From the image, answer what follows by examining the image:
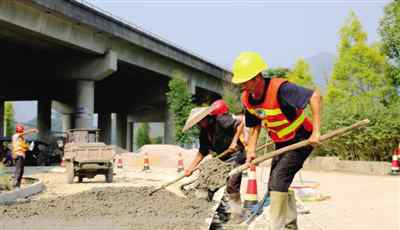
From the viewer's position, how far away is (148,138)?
9412 cm

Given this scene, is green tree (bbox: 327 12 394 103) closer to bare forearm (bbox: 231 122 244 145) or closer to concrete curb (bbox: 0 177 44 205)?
concrete curb (bbox: 0 177 44 205)

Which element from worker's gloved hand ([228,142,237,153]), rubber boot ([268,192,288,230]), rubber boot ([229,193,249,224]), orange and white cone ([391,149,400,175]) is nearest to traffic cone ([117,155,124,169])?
orange and white cone ([391,149,400,175])

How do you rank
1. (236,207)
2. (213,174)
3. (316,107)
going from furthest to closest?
(213,174) → (236,207) → (316,107)

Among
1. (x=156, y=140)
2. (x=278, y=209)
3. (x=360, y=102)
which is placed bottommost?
(x=278, y=209)

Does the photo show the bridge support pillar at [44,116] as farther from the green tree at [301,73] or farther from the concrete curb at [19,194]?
the concrete curb at [19,194]

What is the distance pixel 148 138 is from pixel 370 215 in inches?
3375

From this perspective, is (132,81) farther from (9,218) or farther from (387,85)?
(9,218)

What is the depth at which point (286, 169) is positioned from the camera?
5.63 metres

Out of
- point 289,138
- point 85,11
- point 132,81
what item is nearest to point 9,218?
point 289,138

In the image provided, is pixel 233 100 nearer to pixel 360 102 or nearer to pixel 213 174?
pixel 360 102

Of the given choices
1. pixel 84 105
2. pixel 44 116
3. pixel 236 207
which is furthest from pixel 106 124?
pixel 236 207

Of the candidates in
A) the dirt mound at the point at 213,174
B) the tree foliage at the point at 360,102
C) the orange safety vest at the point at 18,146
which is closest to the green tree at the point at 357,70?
the tree foliage at the point at 360,102

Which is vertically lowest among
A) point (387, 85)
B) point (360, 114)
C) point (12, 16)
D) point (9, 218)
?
point (9, 218)

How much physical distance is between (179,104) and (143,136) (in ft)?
164
